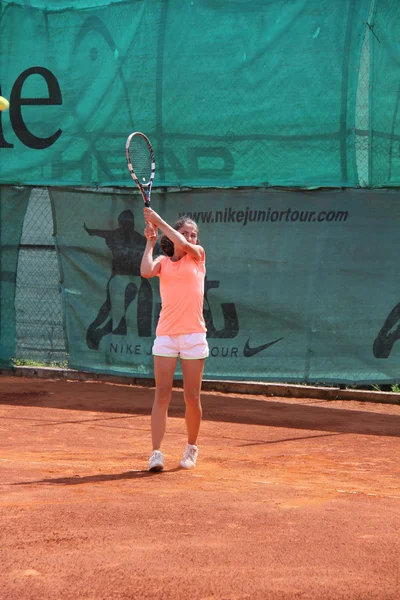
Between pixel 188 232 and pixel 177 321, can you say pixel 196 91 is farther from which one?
pixel 177 321

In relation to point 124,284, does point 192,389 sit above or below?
below

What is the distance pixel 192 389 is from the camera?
19.7ft

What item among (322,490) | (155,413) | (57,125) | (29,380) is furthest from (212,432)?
(57,125)

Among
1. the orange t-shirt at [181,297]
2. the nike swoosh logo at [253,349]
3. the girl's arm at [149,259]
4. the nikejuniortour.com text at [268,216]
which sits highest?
the nikejuniortour.com text at [268,216]

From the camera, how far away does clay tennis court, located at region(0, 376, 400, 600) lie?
3523mm

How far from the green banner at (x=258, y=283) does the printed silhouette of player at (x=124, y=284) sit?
0.01 metres

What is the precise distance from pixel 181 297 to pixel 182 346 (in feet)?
1.02

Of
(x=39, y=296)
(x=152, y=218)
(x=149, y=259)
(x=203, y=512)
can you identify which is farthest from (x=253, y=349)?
(x=203, y=512)

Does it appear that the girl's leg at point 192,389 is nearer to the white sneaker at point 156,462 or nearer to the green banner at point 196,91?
the white sneaker at point 156,462

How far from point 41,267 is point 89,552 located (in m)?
7.49

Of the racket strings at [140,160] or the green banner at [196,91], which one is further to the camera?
the green banner at [196,91]

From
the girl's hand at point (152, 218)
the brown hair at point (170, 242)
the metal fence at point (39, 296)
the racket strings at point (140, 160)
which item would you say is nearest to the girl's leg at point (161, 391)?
the brown hair at point (170, 242)

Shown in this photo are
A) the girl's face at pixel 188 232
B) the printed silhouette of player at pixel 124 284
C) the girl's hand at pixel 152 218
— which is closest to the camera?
the girl's hand at pixel 152 218

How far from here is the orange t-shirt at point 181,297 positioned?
5.92 m
